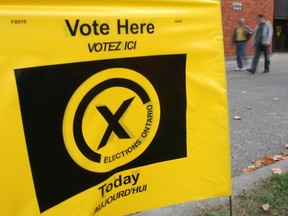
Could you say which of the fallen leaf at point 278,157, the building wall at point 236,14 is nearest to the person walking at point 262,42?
the building wall at point 236,14

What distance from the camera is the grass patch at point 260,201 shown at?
2832 millimetres

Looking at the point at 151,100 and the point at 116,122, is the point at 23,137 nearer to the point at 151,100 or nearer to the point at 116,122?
the point at 116,122

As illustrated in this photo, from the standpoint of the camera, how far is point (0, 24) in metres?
1.50

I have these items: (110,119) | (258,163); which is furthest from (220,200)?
(110,119)

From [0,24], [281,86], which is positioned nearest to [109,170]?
[0,24]

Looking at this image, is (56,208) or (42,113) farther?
(56,208)

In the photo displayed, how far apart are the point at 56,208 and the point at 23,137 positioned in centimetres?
41

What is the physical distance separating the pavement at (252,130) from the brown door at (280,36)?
35.4 feet

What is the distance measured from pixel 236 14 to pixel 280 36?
235 inches

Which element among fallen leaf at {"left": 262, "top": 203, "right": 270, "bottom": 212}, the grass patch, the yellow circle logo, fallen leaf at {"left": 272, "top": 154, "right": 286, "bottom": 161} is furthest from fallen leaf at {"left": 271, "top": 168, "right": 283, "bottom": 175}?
the yellow circle logo

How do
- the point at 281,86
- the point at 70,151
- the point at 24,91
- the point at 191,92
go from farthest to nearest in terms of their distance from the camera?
the point at 281,86
the point at 191,92
the point at 70,151
the point at 24,91

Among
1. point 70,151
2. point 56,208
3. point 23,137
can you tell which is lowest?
point 56,208

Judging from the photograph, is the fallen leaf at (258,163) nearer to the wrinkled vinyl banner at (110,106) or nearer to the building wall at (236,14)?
the wrinkled vinyl banner at (110,106)

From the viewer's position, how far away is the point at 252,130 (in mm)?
5094
